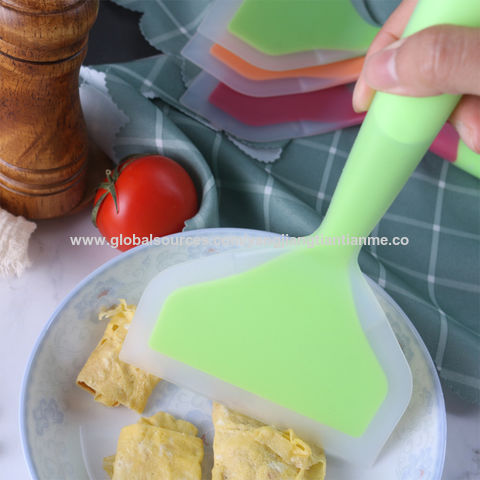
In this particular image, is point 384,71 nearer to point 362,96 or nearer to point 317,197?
point 362,96

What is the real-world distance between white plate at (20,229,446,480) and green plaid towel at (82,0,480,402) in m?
0.08

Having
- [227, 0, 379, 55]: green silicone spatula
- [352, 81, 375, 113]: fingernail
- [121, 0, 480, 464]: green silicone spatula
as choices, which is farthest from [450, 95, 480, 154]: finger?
[227, 0, 379, 55]: green silicone spatula

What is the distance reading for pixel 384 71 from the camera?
683 mm

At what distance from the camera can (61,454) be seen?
865 millimetres

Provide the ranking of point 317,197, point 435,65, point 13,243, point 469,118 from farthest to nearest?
point 317,197 → point 13,243 → point 469,118 → point 435,65

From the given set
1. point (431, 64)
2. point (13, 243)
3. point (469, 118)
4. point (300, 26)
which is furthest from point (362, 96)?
point (13, 243)

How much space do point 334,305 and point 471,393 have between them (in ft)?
0.97

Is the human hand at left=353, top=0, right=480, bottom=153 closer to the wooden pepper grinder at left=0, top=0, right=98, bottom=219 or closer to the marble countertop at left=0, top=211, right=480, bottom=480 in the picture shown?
the wooden pepper grinder at left=0, top=0, right=98, bottom=219

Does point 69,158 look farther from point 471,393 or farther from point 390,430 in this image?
point 471,393

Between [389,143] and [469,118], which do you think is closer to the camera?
[389,143]

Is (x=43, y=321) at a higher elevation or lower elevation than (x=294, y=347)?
lower

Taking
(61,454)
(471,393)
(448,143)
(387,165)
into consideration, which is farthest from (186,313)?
(448,143)

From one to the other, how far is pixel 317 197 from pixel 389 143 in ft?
1.44

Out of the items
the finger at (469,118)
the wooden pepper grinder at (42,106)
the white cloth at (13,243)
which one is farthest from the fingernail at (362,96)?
the white cloth at (13,243)
